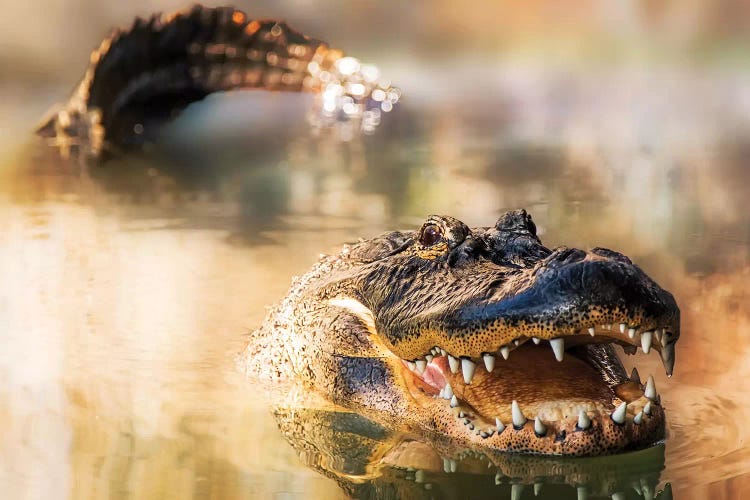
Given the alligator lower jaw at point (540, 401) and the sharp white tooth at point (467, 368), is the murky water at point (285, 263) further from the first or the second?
the sharp white tooth at point (467, 368)

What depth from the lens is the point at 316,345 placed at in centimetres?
429

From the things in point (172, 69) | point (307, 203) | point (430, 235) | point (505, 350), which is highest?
point (172, 69)

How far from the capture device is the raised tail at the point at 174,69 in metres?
10.5

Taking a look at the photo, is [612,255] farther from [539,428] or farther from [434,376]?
[434,376]

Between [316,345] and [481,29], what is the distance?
9.79 m

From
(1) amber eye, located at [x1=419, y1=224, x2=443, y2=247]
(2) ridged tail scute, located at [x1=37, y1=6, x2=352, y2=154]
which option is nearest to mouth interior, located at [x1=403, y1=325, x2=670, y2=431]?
(1) amber eye, located at [x1=419, y1=224, x2=443, y2=247]

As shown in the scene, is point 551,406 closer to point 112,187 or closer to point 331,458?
point 331,458

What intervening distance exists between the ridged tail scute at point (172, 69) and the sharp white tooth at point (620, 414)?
7268mm

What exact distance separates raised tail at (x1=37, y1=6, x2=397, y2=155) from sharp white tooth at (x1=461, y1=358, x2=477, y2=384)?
706 centimetres

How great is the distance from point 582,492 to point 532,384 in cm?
37

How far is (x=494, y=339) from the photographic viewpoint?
3.31m

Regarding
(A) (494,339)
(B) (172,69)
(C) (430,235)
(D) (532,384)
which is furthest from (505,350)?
(B) (172,69)

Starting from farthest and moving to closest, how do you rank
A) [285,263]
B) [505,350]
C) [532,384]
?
[285,263]
[532,384]
[505,350]

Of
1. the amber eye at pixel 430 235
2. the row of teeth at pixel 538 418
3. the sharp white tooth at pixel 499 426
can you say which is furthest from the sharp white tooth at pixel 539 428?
the amber eye at pixel 430 235
